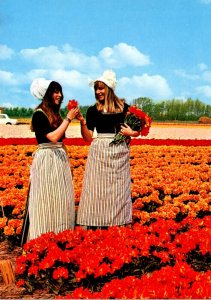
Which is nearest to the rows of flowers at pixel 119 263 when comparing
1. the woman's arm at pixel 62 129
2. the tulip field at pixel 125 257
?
the tulip field at pixel 125 257

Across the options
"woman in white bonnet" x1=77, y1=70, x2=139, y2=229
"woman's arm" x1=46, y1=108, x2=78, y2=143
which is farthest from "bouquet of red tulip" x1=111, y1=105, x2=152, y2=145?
"woman's arm" x1=46, y1=108, x2=78, y2=143

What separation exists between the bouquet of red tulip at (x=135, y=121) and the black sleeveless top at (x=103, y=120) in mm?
71

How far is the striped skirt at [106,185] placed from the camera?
5941 mm

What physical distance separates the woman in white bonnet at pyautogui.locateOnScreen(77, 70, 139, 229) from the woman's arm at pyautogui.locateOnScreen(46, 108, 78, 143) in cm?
Answer: 39

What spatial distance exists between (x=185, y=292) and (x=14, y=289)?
1.85 meters

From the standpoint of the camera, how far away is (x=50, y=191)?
572 centimetres

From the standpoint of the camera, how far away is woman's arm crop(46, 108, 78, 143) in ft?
17.4

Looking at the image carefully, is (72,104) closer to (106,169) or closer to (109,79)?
(109,79)

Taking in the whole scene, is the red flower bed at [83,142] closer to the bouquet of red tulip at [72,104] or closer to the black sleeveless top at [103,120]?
the black sleeveless top at [103,120]

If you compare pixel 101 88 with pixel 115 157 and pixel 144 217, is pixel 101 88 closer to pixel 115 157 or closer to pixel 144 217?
pixel 115 157

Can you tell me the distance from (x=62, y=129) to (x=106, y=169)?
866 mm

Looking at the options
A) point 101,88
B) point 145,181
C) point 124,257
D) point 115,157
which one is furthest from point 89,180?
point 145,181

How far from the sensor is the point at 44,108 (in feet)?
17.8

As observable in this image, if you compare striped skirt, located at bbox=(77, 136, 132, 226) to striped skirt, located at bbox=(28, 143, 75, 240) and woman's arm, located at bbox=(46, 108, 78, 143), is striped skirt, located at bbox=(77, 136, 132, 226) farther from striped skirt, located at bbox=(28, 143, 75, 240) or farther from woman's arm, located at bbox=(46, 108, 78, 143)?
woman's arm, located at bbox=(46, 108, 78, 143)
